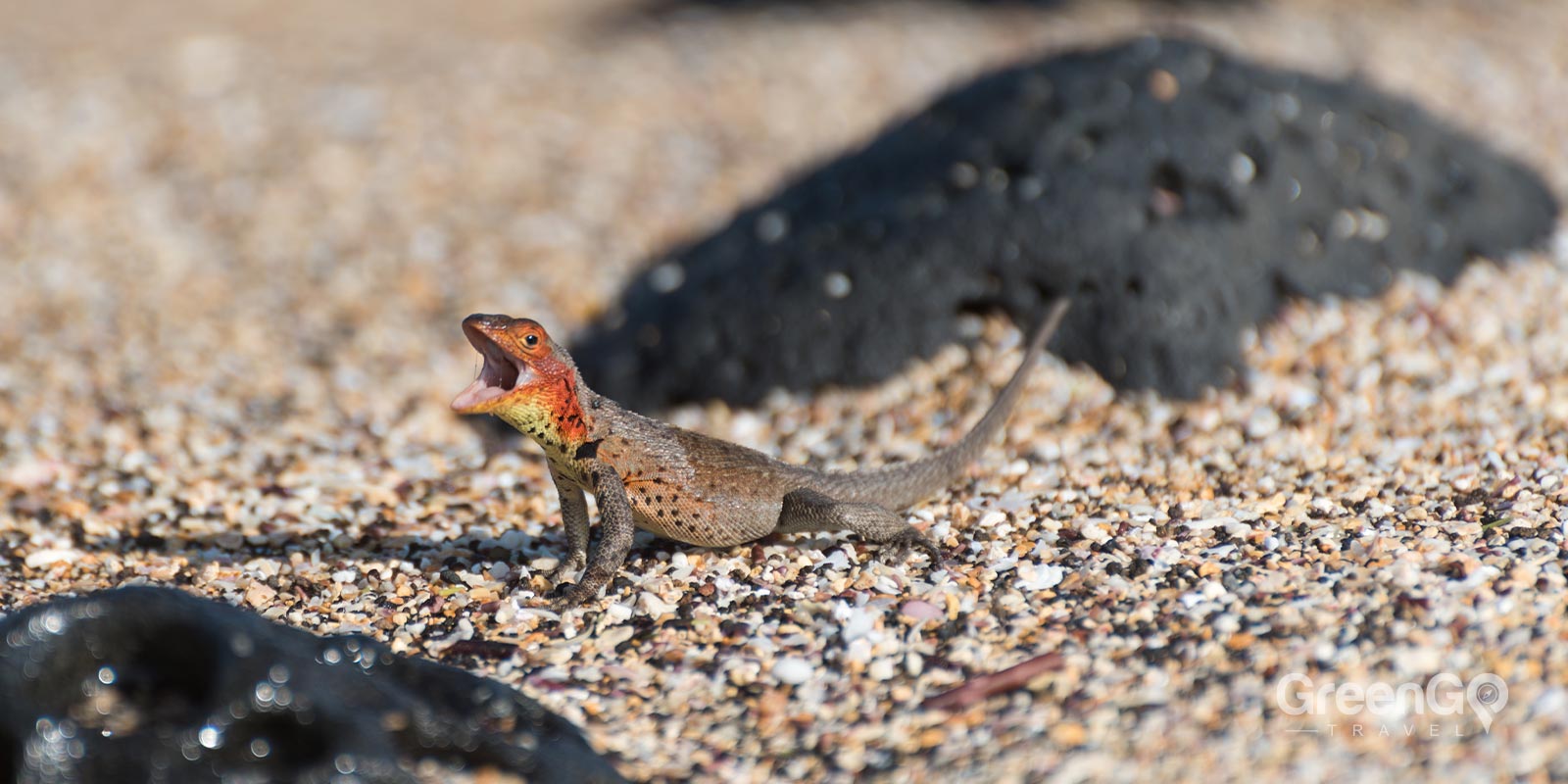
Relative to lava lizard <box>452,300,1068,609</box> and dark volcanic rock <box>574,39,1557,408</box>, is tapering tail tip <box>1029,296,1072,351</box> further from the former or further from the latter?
lava lizard <box>452,300,1068,609</box>

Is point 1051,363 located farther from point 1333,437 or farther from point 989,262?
point 1333,437

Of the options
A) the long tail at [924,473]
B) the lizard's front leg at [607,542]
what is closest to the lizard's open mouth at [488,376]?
the lizard's front leg at [607,542]

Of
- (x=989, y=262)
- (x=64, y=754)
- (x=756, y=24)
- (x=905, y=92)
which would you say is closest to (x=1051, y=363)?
(x=989, y=262)

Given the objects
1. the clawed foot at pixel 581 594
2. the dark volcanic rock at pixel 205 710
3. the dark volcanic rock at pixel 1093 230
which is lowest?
the dark volcanic rock at pixel 205 710

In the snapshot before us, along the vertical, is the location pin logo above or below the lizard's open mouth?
below

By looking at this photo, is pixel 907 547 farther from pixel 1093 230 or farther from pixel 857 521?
pixel 1093 230

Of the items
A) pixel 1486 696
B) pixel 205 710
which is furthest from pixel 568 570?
pixel 1486 696

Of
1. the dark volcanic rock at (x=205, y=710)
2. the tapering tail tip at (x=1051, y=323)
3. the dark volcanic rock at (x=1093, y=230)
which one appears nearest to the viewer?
the dark volcanic rock at (x=205, y=710)

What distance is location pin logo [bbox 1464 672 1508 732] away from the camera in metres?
3.12

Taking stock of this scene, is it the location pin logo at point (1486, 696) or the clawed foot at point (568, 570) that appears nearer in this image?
the location pin logo at point (1486, 696)

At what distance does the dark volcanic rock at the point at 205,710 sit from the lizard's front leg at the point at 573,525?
1.10 meters

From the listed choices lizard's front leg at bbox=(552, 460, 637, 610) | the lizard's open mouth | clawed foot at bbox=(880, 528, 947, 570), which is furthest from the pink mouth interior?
clawed foot at bbox=(880, 528, 947, 570)

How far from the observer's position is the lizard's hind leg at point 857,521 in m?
4.19

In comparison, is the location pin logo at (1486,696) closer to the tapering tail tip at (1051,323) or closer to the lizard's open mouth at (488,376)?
the tapering tail tip at (1051,323)
